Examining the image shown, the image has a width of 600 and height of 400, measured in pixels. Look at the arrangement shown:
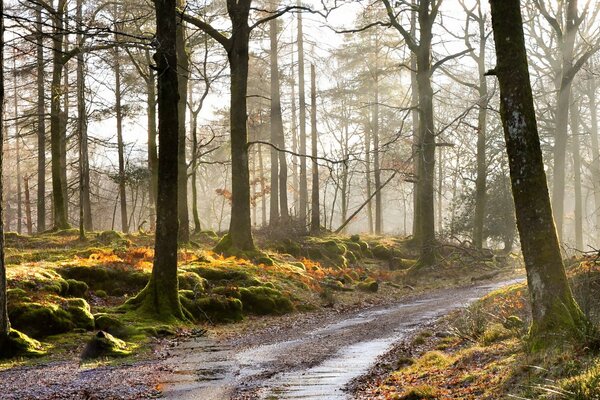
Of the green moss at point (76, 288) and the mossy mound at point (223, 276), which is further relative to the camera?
the mossy mound at point (223, 276)

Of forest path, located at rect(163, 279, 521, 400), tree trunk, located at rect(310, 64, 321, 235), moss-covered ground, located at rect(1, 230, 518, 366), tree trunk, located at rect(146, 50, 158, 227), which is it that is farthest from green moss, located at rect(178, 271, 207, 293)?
tree trunk, located at rect(310, 64, 321, 235)

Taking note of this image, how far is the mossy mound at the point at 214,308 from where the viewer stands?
42.8ft

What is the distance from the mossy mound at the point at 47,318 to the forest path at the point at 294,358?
77.5 inches

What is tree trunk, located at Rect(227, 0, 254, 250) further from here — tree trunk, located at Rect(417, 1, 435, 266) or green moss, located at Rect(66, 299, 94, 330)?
A: green moss, located at Rect(66, 299, 94, 330)

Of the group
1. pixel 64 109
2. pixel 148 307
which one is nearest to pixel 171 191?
pixel 148 307

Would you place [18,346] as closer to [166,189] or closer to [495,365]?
[166,189]

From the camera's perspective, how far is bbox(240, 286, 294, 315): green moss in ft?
46.7

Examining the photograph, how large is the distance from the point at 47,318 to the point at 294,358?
4470 mm

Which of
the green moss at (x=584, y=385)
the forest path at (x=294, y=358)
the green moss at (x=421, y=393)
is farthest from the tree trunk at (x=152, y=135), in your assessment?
the green moss at (x=584, y=385)

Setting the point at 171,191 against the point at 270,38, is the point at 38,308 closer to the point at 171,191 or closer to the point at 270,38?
the point at 171,191

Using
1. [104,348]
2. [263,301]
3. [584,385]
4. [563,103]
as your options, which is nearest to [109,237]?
[263,301]

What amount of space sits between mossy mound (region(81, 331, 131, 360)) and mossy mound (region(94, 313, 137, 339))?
761 mm

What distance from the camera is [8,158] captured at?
144 feet

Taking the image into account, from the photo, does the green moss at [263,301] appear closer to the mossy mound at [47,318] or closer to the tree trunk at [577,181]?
the mossy mound at [47,318]
